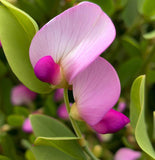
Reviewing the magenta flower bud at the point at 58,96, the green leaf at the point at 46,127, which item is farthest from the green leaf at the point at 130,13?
the green leaf at the point at 46,127

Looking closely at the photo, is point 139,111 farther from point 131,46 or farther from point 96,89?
point 131,46

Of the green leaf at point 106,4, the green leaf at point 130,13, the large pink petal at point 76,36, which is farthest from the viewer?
the green leaf at point 130,13

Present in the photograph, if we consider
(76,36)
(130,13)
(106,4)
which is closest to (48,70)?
(76,36)

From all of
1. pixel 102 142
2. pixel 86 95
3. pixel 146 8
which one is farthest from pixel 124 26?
pixel 86 95

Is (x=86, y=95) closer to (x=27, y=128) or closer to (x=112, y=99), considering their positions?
(x=112, y=99)

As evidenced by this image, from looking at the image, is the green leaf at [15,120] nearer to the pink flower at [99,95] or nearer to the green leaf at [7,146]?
the green leaf at [7,146]
